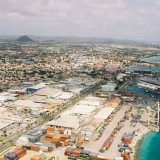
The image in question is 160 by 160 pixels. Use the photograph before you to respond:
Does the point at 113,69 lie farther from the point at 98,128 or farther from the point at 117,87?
the point at 98,128

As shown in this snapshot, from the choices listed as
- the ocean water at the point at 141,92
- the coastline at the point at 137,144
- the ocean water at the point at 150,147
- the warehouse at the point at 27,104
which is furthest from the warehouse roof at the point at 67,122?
the ocean water at the point at 141,92

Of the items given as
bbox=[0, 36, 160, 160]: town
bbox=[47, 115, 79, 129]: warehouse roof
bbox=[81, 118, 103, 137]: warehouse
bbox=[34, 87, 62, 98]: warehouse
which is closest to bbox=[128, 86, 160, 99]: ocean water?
bbox=[0, 36, 160, 160]: town

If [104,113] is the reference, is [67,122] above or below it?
above

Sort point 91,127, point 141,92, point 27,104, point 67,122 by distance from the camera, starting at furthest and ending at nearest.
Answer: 1. point 141,92
2. point 27,104
3. point 67,122
4. point 91,127

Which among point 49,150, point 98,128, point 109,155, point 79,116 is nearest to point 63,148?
point 49,150

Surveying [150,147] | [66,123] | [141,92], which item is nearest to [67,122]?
[66,123]

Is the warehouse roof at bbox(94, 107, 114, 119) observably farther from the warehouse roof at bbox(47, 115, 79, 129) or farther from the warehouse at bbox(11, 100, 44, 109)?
the warehouse at bbox(11, 100, 44, 109)

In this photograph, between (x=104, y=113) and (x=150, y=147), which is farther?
(x=104, y=113)

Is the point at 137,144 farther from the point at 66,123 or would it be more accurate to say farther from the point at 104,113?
the point at 104,113

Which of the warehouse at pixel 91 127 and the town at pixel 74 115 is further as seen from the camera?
the warehouse at pixel 91 127

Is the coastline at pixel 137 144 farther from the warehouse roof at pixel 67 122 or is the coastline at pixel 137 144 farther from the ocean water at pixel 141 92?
the ocean water at pixel 141 92
